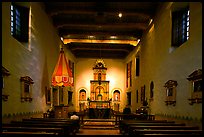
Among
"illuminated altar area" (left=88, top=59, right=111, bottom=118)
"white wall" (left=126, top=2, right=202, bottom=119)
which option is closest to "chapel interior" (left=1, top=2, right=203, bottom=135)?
"white wall" (left=126, top=2, right=202, bottom=119)

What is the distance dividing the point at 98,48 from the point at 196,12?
17.0 meters

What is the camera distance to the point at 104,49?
25.9 m

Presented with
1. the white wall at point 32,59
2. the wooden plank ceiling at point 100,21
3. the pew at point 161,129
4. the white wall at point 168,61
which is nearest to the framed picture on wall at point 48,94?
the white wall at point 32,59

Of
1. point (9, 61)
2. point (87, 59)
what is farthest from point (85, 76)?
point (9, 61)

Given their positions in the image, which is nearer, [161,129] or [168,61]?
[161,129]

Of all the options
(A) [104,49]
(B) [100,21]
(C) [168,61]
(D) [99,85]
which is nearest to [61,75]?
(B) [100,21]

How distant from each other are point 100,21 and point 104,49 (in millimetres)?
8521

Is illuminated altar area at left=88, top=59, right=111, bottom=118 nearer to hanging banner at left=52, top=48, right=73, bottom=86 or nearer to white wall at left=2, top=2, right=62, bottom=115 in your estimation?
white wall at left=2, top=2, right=62, bottom=115

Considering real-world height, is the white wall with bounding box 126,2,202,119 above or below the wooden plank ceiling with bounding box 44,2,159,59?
below

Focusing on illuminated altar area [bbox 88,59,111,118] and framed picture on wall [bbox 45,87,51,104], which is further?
illuminated altar area [bbox 88,59,111,118]

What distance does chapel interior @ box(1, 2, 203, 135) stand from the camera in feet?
29.6

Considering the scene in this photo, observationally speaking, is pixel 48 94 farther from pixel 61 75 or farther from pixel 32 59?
pixel 32 59

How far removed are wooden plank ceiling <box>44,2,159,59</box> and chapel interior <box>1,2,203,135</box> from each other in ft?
0.18

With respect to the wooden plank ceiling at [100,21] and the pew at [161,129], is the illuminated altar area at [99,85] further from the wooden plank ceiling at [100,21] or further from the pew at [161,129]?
the pew at [161,129]
